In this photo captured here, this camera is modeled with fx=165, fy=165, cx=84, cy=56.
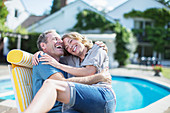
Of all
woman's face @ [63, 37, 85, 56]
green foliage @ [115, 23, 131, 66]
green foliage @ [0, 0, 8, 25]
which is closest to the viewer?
woman's face @ [63, 37, 85, 56]

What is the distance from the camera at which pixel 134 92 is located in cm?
656

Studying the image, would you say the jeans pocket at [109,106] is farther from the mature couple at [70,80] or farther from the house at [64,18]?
the house at [64,18]

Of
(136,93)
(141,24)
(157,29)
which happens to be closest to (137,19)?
(141,24)

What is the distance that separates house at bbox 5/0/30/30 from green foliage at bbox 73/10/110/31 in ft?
22.6

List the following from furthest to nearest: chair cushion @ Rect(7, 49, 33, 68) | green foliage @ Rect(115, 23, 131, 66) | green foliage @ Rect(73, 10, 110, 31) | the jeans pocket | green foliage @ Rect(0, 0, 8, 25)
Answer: green foliage @ Rect(73, 10, 110, 31), green foliage @ Rect(0, 0, 8, 25), green foliage @ Rect(115, 23, 131, 66), chair cushion @ Rect(7, 49, 33, 68), the jeans pocket

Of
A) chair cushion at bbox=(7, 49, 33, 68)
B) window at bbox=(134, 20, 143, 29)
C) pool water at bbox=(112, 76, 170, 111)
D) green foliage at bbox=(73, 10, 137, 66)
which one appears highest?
window at bbox=(134, 20, 143, 29)

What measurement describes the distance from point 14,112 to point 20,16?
69.0 feet

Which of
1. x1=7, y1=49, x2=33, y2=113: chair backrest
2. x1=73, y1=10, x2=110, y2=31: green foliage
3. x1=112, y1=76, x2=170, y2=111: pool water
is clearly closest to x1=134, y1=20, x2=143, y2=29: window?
x1=73, y1=10, x2=110, y2=31: green foliage

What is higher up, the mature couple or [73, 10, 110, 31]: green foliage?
[73, 10, 110, 31]: green foliage

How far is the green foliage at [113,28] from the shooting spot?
1377 cm

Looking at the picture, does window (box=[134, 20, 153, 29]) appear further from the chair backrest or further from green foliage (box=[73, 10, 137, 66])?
the chair backrest

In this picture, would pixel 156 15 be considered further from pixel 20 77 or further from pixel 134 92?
pixel 20 77

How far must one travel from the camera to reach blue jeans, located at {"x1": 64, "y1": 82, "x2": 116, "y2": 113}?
1636 millimetres

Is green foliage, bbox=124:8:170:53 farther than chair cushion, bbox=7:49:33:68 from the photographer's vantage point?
Yes
